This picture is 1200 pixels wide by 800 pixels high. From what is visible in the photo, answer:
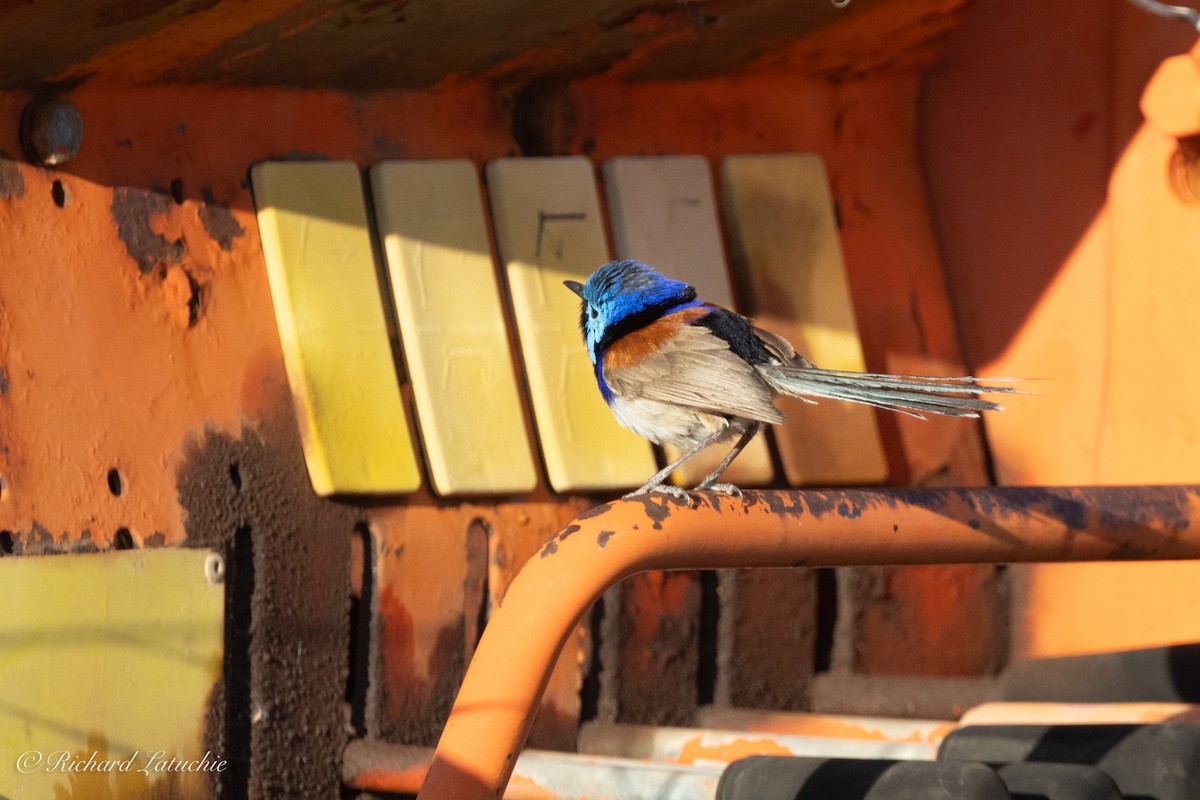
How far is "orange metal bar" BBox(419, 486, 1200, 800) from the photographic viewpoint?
2291mm

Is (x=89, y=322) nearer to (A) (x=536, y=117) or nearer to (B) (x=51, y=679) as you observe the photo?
(B) (x=51, y=679)

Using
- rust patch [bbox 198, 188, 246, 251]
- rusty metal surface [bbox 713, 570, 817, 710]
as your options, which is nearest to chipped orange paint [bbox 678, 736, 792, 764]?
rusty metal surface [bbox 713, 570, 817, 710]

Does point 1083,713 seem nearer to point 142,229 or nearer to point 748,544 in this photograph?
point 748,544

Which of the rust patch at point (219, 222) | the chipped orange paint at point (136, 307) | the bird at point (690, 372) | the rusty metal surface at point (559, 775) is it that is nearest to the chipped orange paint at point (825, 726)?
the rusty metal surface at point (559, 775)

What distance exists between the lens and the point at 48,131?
3.61m

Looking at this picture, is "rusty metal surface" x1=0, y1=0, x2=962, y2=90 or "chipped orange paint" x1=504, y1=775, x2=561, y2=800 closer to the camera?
"rusty metal surface" x1=0, y1=0, x2=962, y2=90

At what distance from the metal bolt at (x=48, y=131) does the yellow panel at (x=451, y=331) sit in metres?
0.85

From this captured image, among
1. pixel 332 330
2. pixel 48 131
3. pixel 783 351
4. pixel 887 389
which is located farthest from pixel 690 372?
pixel 48 131

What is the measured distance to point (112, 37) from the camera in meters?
3.47

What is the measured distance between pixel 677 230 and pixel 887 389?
1.60m

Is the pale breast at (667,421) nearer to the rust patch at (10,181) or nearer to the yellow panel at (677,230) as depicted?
the yellow panel at (677,230)

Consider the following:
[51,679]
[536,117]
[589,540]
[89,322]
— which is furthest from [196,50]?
[589,540]

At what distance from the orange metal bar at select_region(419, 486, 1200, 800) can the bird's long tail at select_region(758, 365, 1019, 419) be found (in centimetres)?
24

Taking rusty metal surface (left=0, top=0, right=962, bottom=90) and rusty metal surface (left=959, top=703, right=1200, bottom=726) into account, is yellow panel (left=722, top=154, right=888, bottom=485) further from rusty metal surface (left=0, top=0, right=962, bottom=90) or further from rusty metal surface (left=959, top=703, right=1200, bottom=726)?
rusty metal surface (left=959, top=703, right=1200, bottom=726)
